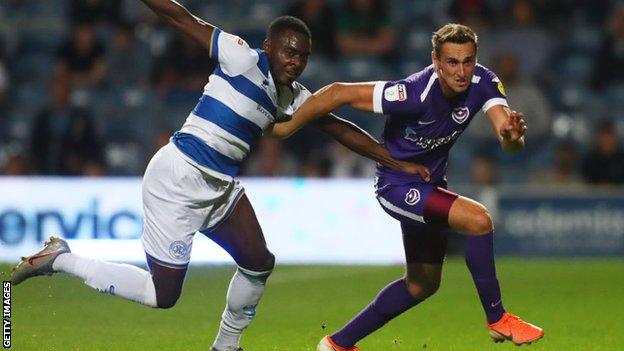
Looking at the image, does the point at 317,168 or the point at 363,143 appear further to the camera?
the point at 317,168

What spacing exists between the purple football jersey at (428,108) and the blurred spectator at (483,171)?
712cm

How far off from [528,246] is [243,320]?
24.5 feet

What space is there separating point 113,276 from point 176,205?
1.76 feet

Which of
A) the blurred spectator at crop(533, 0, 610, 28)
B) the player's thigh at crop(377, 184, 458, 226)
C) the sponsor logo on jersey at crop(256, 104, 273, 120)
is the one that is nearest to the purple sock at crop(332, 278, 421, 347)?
the player's thigh at crop(377, 184, 458, 226)

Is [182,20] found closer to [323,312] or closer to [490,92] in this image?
[490,92]

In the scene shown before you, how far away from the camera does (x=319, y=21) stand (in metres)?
15.3

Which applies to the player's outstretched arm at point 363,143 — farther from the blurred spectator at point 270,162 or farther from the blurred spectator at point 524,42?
the blurred spectator at point 524,42

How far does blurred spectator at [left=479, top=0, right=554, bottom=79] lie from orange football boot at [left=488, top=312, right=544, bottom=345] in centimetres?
873

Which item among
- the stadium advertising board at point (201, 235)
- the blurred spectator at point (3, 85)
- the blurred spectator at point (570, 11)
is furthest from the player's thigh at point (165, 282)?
the blurred spectator at point (570, 11)

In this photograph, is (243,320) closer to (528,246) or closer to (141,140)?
(528,246)

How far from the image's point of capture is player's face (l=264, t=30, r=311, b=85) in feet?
22.4

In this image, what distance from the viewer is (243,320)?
7203 millimetres

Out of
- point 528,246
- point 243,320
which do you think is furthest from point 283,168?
point 243,320

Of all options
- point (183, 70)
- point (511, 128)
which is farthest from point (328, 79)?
point (511, 128)
